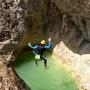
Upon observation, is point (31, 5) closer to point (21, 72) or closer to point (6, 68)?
point (21, 72)

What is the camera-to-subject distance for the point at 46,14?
19.8m

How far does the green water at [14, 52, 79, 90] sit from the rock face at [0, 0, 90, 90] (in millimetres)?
729

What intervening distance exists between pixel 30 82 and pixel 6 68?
6067 millimetres

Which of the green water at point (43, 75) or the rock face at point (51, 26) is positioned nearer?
the green water at point (43, 75)

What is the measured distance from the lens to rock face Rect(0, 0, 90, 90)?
17.7 m

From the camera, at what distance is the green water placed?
17047mm

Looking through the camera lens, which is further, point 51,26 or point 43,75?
point 51,26

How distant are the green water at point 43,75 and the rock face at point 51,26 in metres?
0.73

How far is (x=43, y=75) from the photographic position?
18.0 metres

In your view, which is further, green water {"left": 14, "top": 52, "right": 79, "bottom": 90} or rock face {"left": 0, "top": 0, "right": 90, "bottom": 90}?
rock face {"left": 0, "top": 0, "right": 90, "bottom": 90}

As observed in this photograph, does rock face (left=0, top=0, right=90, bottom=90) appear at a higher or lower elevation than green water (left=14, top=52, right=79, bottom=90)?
higher

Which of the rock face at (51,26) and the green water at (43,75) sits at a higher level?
the rock face at (51,26)

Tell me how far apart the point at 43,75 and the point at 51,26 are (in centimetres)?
405

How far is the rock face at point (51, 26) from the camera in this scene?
17688mm
